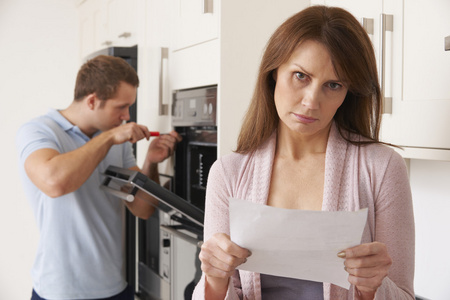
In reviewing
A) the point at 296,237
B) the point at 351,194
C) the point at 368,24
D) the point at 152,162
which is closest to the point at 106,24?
the point at 152,162

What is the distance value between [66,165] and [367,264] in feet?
3.80

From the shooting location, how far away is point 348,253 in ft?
2.60

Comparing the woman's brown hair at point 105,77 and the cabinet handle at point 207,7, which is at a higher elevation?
the cabinet handle at point 207,7

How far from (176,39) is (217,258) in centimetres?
107

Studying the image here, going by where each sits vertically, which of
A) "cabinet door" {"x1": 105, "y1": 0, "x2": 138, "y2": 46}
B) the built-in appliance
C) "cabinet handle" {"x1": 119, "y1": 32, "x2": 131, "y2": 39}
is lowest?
the built-in appliance

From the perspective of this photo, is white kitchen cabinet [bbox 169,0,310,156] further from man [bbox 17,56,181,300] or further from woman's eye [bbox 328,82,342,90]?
woman's eye [bbox 328,82,342,90]

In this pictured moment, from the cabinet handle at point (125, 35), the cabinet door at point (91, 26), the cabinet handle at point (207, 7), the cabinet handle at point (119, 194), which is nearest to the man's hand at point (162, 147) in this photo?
the cabinet handle at point (119, 194)

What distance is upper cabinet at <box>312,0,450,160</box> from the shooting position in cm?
102

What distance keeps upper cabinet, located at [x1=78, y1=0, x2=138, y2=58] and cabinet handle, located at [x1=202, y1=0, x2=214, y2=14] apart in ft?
2.42

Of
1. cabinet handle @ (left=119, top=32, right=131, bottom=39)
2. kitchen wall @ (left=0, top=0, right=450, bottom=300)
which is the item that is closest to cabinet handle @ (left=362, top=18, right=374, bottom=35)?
cabinet handle @ (left=119, top=32, right=131, bottom=39)

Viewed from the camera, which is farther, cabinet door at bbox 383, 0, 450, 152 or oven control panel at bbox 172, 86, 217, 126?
oven control panel at bbox 172, 86, 217, 126

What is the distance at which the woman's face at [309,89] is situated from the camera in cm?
95

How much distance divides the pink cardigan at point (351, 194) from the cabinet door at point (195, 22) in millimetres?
550

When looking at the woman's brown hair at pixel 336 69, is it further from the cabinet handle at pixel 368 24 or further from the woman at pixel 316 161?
the cabinet handle at pixel 368 24
